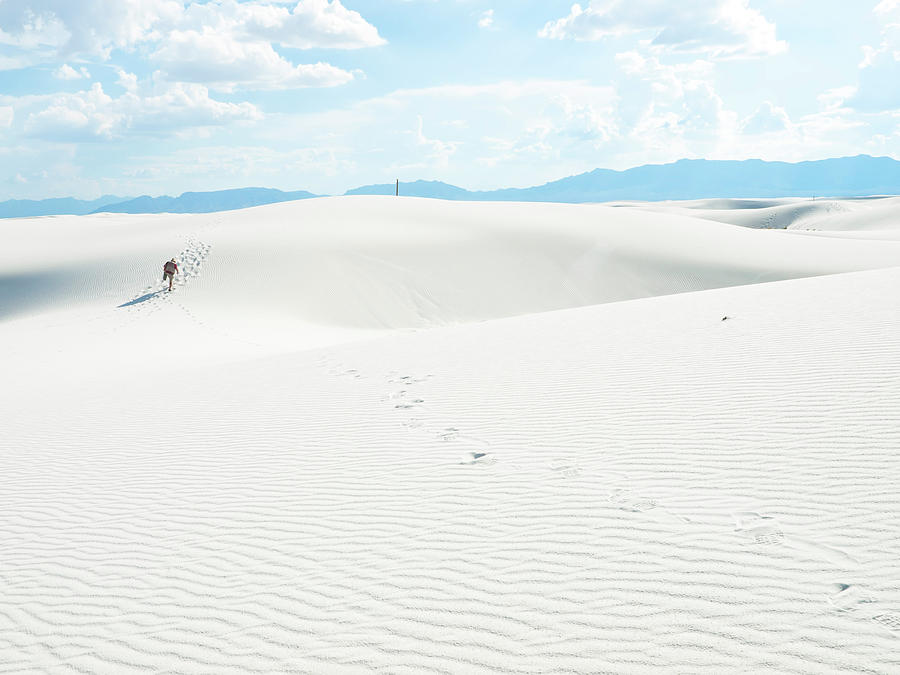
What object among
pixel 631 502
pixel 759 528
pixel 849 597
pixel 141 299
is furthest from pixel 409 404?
pixel 141 299

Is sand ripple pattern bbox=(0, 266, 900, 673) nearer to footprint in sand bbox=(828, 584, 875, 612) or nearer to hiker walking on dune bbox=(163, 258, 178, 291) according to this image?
footprint in sand bbox=(828, 584, 875, 612)

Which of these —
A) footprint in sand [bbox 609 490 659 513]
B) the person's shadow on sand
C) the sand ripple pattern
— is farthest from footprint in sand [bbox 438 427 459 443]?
the person's shadow on sand

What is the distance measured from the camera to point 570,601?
12.0ft

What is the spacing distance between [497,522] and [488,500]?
0.40 m

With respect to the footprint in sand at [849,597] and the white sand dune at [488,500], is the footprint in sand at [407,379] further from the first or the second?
the footprint in sand at [849,597]

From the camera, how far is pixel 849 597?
3398mm

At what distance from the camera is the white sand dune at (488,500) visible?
3.46m

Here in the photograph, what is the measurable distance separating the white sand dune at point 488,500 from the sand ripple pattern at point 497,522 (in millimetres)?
21

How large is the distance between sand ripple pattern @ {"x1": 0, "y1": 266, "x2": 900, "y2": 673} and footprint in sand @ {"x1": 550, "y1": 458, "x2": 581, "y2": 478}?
1.3 inches

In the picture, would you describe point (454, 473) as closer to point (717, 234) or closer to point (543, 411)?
point (543, 411)

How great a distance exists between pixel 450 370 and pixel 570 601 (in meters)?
6.37

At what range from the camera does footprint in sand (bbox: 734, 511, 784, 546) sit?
13.3 ft

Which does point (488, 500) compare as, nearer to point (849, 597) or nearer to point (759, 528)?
point (759, 528)

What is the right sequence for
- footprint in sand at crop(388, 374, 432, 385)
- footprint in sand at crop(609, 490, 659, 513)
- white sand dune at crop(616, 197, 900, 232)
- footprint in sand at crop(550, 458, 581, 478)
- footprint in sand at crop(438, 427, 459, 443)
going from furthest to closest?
white sand dune at crop(616, 197, 900, 232) < footprint in sand at crop(388, 374, 432, 385) < footprint in sand at crop(438, 427, 459, 443) < footprint in sand at crop(550, 458, 581, 478) < footprint in sand at crop(609, 490, 659, 513)
